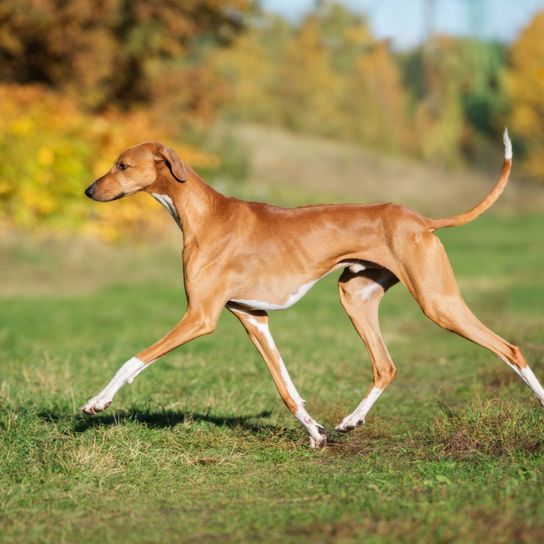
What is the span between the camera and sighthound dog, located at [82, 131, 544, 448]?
6.31m

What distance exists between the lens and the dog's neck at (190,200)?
6551mm

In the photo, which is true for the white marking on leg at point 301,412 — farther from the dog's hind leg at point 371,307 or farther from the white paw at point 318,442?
the dog's hind leg at point 371,307

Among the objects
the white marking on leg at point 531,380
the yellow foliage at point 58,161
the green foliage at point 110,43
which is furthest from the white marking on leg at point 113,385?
the green foliage at point 110,43

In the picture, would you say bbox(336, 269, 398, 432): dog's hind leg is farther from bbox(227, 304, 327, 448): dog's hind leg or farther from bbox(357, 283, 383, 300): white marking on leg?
bbox(227, 304, 327, 448): dog's hind leg

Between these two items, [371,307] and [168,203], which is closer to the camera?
[168,203]

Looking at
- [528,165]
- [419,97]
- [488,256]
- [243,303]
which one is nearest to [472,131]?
[528,165]

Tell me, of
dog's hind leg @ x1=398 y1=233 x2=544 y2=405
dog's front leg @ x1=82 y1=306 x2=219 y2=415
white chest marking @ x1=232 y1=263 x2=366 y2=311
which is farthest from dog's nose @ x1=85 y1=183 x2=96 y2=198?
dog's hind leg @ x1=398 y1=233 x2=544 y2=405

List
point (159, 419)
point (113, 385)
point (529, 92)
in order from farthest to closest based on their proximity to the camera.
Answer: point (529, 92)
point (159, 419)
point (113, 385)

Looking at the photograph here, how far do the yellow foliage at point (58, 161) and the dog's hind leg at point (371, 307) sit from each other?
12.3 meters

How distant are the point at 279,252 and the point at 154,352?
1.08 m

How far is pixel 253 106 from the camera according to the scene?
2360 inches

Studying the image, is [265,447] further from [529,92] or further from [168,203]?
[529,92]

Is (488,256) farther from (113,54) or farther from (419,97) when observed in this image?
(419,97)

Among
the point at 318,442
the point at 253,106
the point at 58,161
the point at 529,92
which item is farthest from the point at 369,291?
the point at 253,106
